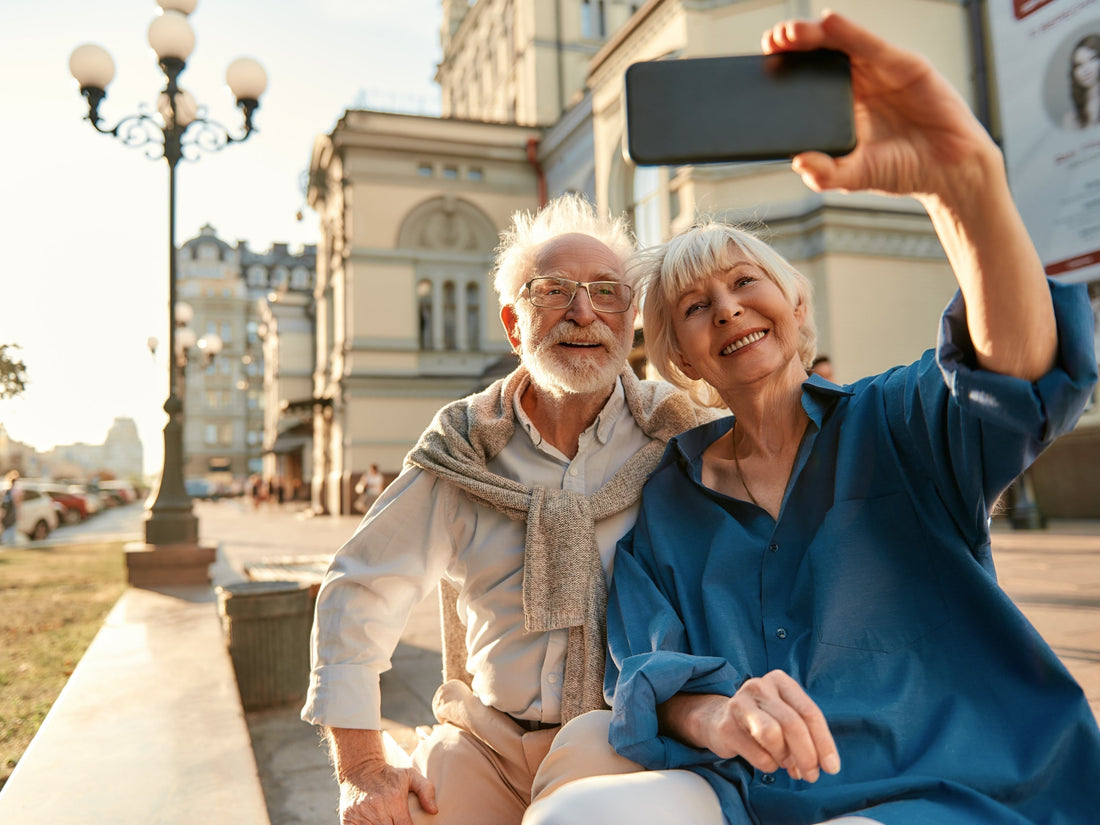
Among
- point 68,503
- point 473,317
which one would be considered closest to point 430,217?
point 473,317

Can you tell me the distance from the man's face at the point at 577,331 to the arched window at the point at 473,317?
82.9 ft

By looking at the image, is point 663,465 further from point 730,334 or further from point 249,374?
point 249,374

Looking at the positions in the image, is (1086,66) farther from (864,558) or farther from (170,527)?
(170,527)

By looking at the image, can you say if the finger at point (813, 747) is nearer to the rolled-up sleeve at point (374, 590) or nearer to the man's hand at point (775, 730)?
the man's hand at point (775, 730)

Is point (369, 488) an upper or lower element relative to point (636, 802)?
upper

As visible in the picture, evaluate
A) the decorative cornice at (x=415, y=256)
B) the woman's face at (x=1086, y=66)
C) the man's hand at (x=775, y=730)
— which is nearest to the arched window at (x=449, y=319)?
the decorative cornice at (x=415, y=256)

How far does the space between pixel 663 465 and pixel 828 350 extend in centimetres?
1208

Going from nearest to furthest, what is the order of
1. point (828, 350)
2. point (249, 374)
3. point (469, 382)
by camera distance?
1. point (828, 350)
2. point (469, 382)
3. point (249, 374)

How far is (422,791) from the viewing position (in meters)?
1.86

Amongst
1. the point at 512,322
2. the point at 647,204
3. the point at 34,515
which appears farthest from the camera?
the point at 34,515

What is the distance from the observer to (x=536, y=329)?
2.24 m

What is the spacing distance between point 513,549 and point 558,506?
16 centimetres

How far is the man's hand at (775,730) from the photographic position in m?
1.14

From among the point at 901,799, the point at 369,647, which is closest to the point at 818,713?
the point at 901,799
